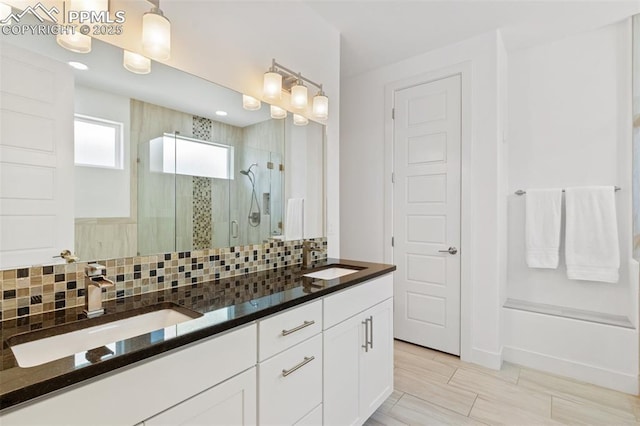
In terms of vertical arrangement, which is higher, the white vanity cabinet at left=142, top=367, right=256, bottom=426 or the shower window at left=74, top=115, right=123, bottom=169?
the shower window at left=74, top=115, right=123, bottom=169

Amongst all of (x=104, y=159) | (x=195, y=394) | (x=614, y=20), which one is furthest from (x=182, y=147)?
(x=614, y=20)

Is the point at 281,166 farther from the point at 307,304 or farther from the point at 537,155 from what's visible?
the point at 537,155

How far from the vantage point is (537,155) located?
2.76 m

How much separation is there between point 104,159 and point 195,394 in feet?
3.12

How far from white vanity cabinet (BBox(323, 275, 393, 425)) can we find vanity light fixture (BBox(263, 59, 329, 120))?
49.5 inches

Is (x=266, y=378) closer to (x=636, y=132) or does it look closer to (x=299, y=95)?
(x=299, y=95)

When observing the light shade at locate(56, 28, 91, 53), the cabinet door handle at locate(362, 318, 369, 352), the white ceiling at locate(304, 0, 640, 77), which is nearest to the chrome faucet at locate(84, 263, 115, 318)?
the light shade at locate(56, 28, 91, 53)

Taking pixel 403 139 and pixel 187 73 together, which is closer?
pixel 187 73

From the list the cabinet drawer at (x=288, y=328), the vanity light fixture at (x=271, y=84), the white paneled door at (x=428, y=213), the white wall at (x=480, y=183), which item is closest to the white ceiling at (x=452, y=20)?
the white wall at (x=480, y=183)

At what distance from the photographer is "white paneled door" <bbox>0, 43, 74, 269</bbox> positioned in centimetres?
98

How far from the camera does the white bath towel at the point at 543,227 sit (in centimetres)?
258

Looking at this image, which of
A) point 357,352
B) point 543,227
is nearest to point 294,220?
point 357,352

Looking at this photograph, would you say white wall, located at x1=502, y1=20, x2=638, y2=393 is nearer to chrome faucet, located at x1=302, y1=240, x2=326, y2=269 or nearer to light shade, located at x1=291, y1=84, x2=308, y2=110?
chrome faucet, located at x1=302, y1=240, x2=326, y2=269

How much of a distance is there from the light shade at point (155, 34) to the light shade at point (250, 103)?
1.66ft
